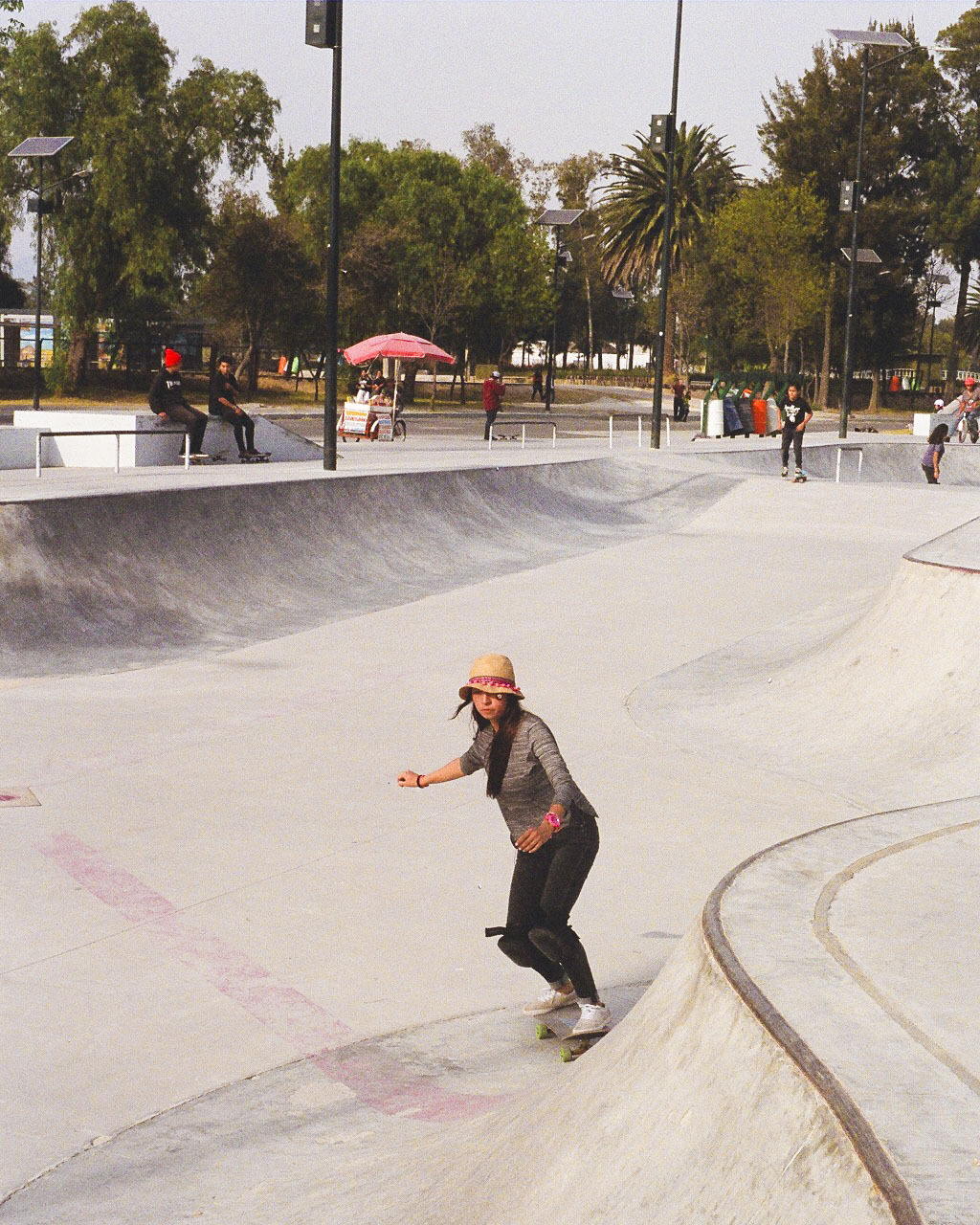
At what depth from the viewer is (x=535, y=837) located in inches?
193

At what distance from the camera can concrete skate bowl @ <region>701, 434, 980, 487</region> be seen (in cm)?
2989

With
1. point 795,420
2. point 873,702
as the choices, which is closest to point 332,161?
point 795,420

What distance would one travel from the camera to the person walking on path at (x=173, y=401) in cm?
2019

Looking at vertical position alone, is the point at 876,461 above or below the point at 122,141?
below

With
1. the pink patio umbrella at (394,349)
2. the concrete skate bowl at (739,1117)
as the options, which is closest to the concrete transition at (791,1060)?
the concrete skate bowl at (739,1117)

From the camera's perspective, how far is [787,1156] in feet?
9.36

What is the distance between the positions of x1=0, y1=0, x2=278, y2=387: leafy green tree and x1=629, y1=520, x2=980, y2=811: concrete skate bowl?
1544 inches

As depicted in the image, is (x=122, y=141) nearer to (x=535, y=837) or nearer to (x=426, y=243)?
(x=426, y=243)

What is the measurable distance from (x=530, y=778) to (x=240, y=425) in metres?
18.1

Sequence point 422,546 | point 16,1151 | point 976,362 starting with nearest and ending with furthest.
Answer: point 16,1151, point 422,546, point 976,362

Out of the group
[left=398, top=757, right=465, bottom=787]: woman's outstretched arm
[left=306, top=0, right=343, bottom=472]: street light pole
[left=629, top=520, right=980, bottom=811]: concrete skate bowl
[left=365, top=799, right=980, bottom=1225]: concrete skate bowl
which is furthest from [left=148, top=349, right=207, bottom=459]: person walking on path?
[left=365, top=799, right=980, bottom=1225]: concrete skate bowl

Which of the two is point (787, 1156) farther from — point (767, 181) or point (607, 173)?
point (607, 173)

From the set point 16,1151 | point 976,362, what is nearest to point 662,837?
point 16,1151

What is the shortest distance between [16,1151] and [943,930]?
2804mm
